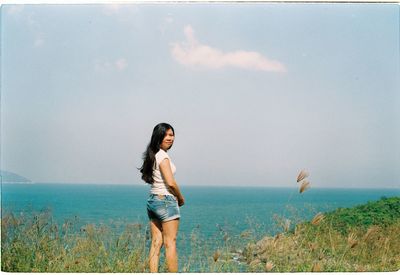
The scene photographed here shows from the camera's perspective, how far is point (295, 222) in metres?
5.94

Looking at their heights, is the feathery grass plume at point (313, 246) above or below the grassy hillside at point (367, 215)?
below

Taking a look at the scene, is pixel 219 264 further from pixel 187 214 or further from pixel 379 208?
pixel 379 208

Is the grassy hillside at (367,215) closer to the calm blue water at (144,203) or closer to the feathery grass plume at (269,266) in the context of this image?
the calm blue water at (144,203)

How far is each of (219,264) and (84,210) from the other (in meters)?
2.14

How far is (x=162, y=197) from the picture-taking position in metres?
5.06

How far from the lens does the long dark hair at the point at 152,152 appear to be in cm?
514

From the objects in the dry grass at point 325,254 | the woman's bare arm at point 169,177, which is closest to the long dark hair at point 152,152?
the woman's bare arm at point 169,177

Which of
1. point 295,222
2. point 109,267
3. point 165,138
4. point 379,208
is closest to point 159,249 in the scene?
point 109,267

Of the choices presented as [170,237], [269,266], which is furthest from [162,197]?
[269,266]

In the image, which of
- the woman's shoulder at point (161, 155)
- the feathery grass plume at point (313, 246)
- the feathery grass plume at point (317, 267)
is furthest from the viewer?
the feathery grass plume at point (317, 267)

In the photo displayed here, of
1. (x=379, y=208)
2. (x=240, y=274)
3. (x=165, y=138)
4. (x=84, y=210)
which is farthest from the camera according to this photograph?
(x=379, y=208)

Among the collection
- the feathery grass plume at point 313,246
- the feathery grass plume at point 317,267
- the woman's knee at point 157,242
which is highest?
the woman's knee at point 157,242

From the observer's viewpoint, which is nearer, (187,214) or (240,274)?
(240,274)

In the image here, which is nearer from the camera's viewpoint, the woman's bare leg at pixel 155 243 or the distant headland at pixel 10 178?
the woman's bare leg at pixel 155 243
